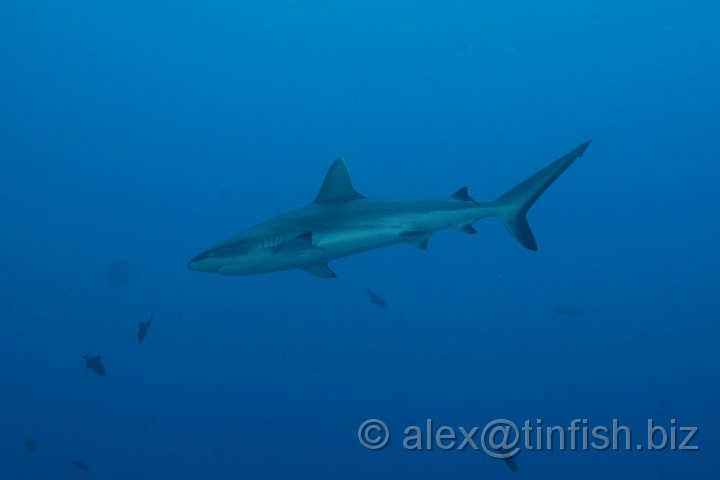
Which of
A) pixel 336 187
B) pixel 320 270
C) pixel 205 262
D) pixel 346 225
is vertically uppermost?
pixel 336 187

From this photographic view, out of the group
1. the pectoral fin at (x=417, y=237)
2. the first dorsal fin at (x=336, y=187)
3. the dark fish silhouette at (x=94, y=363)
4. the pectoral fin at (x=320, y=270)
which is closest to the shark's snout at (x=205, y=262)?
the pectoral fin at (x=320, y=270)

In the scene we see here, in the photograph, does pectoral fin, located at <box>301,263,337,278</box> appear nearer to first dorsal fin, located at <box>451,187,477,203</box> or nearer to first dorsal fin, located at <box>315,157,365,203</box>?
first dorsal fin, located at <box>315,157,365,203</box>

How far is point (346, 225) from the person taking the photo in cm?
541

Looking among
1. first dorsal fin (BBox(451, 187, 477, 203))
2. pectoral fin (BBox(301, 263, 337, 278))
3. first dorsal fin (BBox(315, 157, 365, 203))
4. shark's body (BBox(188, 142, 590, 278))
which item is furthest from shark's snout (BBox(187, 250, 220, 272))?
first dorsal fin (BBox(451, 187, 477, 203))

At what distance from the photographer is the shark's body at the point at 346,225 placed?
510 centimetres

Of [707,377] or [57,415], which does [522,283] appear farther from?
[57,415]

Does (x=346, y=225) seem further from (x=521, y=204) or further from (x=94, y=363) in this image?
(x=94, y=363)

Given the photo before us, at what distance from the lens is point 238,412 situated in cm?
2066

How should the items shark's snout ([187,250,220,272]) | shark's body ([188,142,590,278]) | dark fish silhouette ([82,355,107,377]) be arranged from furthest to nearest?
dark fish silhouette ([82,355,107,377]) → shark's body ([188,142,590,278]) → shark's snout ([187,250,220,272])

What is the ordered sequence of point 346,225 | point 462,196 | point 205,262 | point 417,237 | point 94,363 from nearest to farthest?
point 205,262
point 346,225
point 417,237
point 462,196
point 94,363

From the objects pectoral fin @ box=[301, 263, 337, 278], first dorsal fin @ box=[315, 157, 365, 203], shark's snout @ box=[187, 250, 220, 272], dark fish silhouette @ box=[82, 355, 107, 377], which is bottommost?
dark fish silhouette @ box=[82, 355, 107, 377]

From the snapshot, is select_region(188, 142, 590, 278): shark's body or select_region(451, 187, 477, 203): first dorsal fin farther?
select_region(451, 187, 477, 203): first dorsal fin

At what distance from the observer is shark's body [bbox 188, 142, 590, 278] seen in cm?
510

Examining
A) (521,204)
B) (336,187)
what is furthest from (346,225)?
(521,204)
